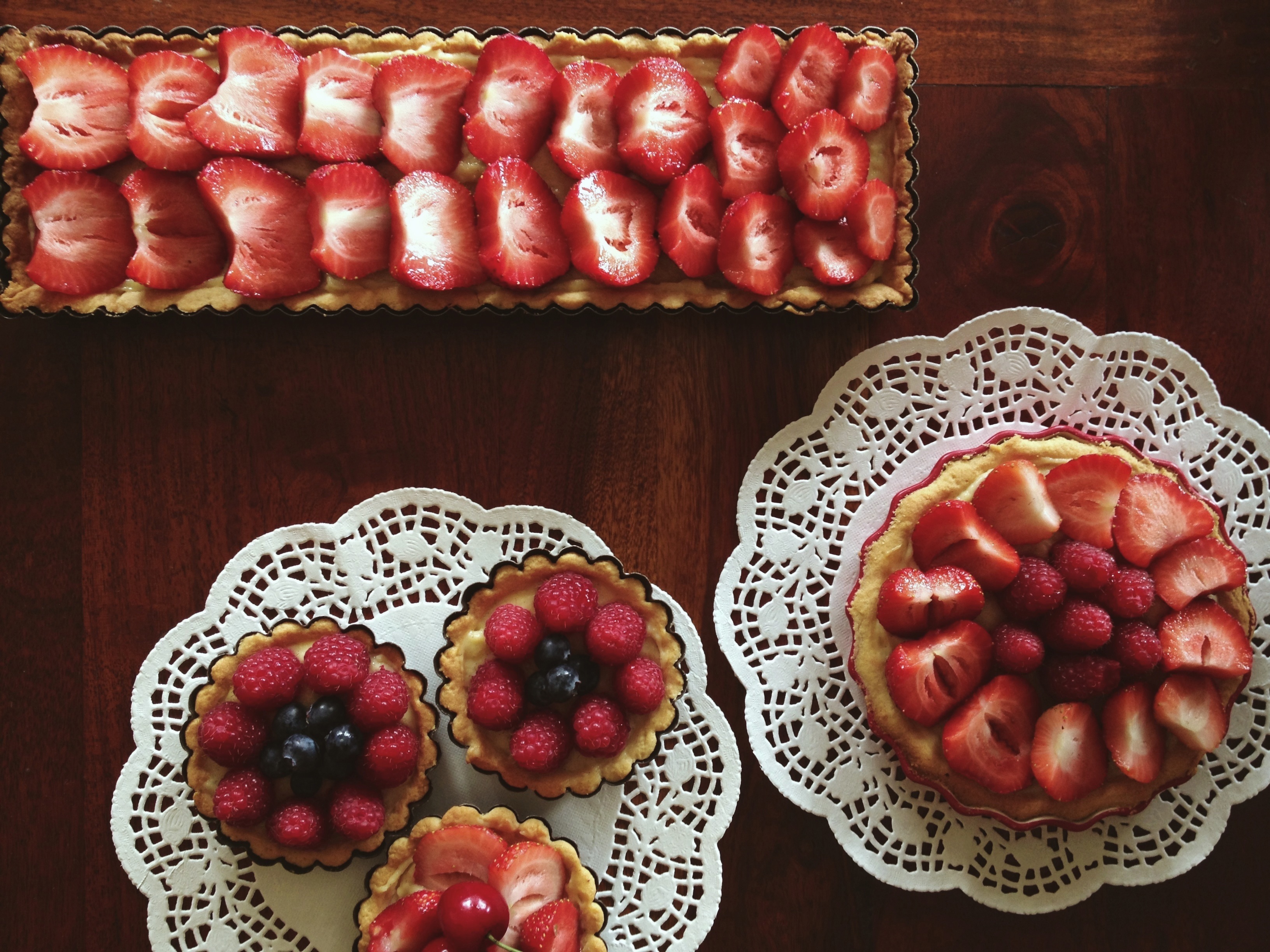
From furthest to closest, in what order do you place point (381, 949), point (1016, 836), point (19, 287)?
point (1016, 836) < point (19, 287) < point (381, 949)

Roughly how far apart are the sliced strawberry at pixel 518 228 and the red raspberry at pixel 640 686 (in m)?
0.74

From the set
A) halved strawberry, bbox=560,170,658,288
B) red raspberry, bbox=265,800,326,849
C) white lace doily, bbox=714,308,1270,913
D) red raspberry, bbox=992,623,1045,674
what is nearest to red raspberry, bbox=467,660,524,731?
red raspberry, bbox=265,800,326,849

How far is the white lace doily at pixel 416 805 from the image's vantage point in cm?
166

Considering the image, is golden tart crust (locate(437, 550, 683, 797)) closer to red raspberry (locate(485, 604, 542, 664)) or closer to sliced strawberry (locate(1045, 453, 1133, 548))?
red raspberry (locate(485, 604, 542, 664))

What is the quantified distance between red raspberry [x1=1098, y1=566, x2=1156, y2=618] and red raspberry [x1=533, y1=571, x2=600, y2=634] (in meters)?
0.97

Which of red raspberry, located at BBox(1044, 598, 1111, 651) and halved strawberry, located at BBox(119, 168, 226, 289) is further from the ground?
halved strawberry, located at BBox(119, 168, 226, 289)

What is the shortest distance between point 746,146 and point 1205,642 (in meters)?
1.29

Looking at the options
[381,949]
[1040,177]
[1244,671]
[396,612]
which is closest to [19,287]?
[396,612]

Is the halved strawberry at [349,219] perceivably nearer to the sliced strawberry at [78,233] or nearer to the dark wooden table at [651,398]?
the dark wooden table at [651,398]

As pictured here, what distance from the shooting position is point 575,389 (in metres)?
1.79

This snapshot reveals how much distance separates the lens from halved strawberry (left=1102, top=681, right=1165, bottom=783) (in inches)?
63.7

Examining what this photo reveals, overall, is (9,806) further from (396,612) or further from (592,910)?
(592,910)

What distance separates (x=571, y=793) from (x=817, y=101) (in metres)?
1.43

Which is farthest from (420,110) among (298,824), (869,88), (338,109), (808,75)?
(298,824)
